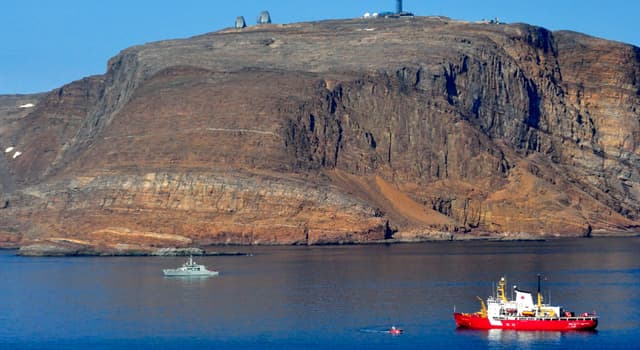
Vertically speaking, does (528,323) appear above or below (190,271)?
below

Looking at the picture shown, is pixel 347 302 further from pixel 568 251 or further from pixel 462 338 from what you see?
pixel 568 251

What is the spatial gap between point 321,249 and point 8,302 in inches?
2690

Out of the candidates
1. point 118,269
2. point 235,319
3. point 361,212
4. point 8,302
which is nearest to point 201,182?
point 361,212

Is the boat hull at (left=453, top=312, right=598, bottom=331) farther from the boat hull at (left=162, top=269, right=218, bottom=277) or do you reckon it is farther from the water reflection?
the boat hull at (left=162, top=269, right=218, bottom=277)

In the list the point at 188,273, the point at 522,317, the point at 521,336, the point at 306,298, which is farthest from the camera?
the point at 188,273

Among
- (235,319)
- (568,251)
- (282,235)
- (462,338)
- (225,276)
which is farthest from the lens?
(282,235)

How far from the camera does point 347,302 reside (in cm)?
11519

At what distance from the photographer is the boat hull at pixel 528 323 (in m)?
97.8

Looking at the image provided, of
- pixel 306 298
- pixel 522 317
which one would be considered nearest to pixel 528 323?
pixel 522 317

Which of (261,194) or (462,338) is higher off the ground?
(261,194)

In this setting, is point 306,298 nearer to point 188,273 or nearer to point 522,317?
point 522,317

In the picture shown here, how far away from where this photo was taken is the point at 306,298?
118 metres

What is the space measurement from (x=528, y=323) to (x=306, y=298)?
79.0 feet

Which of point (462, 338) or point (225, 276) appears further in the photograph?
point (225, 276)
